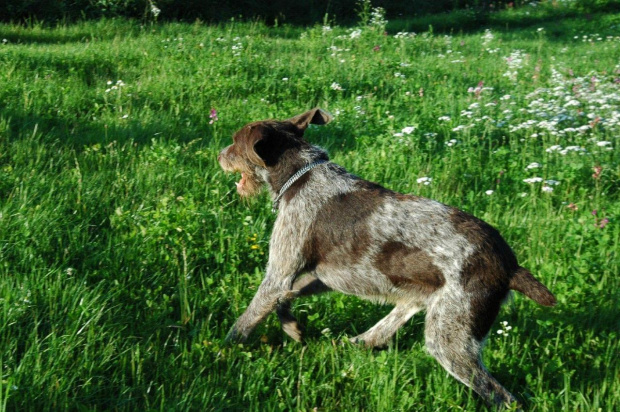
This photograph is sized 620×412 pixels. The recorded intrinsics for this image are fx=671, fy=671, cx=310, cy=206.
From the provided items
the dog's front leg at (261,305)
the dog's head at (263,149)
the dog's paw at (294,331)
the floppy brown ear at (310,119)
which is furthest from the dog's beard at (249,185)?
the dog's paw at (294,331)

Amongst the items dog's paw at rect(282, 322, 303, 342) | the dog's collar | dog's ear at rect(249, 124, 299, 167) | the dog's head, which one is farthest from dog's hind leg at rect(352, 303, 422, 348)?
dog's ear at rect(249, 124, 299, 167)

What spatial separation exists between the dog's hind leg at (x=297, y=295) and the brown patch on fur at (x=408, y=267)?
61 centimetres

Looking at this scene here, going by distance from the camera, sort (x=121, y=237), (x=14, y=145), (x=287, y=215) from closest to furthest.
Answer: (x=287, y=215) → (x=121, y=237) → (x=14, y=145)

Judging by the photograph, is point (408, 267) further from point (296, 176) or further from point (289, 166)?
point (289, 166)

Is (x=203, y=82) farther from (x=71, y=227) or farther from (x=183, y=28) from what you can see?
(x=183, y=28)

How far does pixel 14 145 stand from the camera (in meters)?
6.05

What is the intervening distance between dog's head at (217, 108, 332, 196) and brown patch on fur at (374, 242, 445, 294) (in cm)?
97

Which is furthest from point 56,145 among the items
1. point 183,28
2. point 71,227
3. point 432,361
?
point 183,28

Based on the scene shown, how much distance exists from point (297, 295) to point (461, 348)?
119 cm

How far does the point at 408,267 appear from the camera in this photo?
3.91 meters

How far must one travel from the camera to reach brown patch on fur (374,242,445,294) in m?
3.82

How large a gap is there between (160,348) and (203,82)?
5.08 meters

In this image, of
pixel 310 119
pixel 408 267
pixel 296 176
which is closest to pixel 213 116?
pixel 310 119

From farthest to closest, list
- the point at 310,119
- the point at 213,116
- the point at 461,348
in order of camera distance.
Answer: the point at 213,116
the point at 310,119
the point at 461,348
